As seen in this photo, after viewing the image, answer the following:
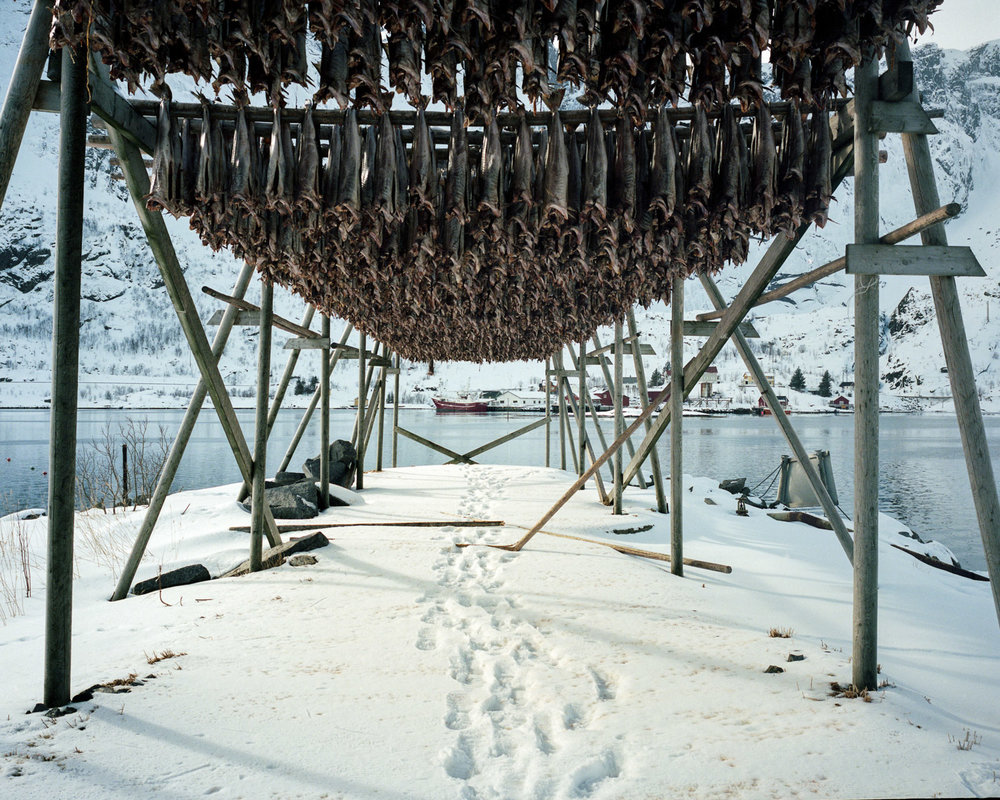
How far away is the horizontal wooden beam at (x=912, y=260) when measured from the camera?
2.87 meters

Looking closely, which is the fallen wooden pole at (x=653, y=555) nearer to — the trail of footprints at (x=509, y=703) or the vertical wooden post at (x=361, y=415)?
the trail of footprints at (x=509, y=703)

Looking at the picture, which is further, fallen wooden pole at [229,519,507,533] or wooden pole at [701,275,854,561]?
fallen wooden pole at [229,519,507,533]

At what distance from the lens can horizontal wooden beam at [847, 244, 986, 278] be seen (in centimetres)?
287

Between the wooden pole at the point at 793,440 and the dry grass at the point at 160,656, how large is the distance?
4529mm

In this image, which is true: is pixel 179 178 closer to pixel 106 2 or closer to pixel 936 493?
pixel 106 2

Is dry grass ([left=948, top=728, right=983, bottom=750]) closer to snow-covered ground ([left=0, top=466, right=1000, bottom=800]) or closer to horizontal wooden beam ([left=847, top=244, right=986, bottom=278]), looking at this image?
snow-covered ground ([left=0, top=466, right=1000, bottom=800])

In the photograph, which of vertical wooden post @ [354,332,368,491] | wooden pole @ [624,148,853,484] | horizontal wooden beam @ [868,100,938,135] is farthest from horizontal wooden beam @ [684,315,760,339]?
vertical wooden post @ [354,332,368,491]

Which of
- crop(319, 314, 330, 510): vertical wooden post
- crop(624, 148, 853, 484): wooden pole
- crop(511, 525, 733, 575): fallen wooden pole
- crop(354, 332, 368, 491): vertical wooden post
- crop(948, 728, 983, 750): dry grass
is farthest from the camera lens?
crop(354, 332, 368, 491): vertical wooden post

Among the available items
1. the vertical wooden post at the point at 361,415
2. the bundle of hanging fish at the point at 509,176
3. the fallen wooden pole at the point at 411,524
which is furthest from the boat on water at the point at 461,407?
the bundle of hanging fish at the point at 509,176

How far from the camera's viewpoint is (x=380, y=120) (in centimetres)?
346

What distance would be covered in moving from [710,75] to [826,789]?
3334 mm

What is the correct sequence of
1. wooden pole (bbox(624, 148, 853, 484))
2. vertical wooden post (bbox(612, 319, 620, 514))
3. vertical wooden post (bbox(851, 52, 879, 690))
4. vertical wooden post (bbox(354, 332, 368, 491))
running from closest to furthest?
vertical wooden post (bbox(851, 52, 879, 690)) → wooden pole (bbox(624, 148, 853, 484)) → vertical wooden post (bbox(612, 319, 620, 514)) → vertical wooden post (bbox(354, 332, 368, 491))

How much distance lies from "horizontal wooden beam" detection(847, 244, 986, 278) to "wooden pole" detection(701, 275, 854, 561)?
1.82 meters

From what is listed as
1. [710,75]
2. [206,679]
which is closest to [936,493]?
[710,75]
